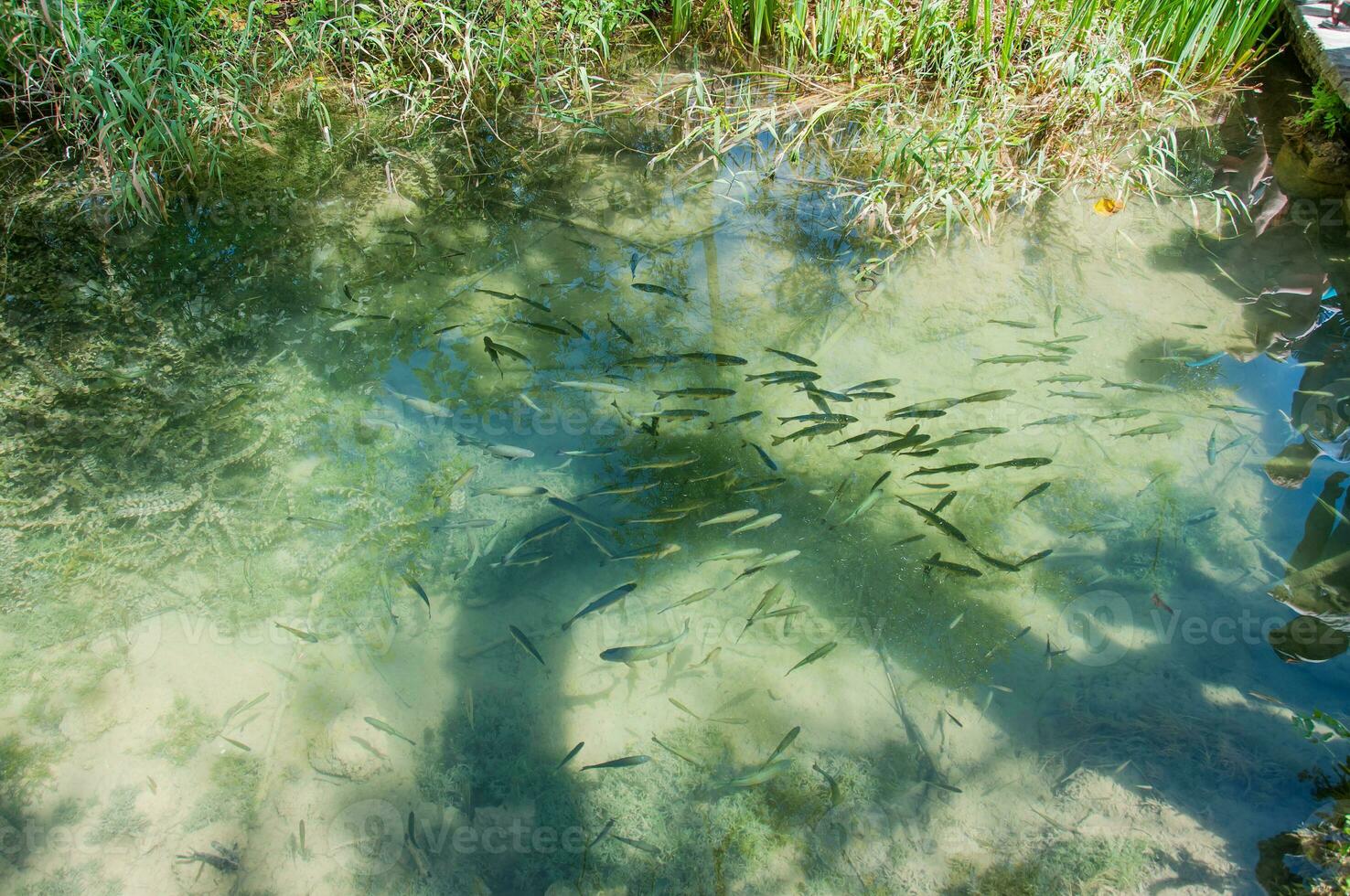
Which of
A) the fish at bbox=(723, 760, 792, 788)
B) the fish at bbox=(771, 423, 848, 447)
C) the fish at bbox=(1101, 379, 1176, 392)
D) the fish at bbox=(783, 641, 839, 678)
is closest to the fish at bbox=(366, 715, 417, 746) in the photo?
the fish at bbox=(723, 760, 792, 788)

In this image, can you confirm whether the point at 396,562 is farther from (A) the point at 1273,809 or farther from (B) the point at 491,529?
(A) the point at 1273,809

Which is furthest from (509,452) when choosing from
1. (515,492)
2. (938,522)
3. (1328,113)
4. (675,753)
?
(1328,113)

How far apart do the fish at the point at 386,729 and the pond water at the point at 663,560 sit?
11 millimetres

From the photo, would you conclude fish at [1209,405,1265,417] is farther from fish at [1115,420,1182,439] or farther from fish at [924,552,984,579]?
fish at [924,552,984,579]

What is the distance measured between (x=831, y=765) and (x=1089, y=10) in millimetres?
4547

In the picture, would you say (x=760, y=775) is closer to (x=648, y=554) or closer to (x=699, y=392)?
(x=648, y=554)

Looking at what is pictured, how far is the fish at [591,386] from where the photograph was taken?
3289 millimetres

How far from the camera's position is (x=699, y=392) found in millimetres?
3266

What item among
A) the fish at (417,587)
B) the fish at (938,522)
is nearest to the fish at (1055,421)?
the fish at (938,522)

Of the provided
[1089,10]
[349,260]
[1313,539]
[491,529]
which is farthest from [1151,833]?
[1089,10]

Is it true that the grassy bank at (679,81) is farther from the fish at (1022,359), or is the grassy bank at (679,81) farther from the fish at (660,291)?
the fish at (660,291)

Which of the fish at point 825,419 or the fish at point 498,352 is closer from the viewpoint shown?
the fish at point 825,419

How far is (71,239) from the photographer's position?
13.6 feet

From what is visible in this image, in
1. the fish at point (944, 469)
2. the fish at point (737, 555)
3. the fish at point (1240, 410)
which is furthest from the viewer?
the fish at point (1240, 410)
